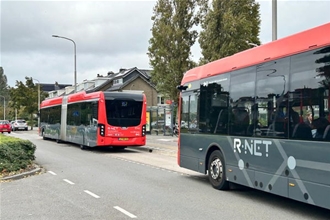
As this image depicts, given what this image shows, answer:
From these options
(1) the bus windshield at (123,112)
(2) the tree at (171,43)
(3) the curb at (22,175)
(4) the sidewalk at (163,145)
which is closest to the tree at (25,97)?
(2) the tree at (171,43)

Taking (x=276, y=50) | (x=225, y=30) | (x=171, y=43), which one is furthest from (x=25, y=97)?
(x=276, y=50)

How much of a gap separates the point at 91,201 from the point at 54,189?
191 centimetres

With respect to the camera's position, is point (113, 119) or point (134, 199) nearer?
point (134, 199)

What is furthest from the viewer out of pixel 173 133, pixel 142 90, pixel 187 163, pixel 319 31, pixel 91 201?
pixel 142 90

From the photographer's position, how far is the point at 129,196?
9203 mm

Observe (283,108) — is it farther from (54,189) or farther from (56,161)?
(56,161)

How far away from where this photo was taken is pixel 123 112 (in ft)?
67.3

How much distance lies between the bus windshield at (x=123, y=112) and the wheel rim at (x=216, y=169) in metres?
10.6

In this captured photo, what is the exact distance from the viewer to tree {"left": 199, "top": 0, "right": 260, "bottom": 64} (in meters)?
24.3

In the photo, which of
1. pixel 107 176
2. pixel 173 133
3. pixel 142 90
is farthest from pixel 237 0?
pixel 142 90

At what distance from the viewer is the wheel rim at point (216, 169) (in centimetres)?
992

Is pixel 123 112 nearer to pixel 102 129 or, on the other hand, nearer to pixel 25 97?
pixel 102 129

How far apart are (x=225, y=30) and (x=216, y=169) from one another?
15.8m

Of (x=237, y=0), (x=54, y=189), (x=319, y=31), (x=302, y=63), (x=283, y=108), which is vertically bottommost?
(x=54, y=189)
